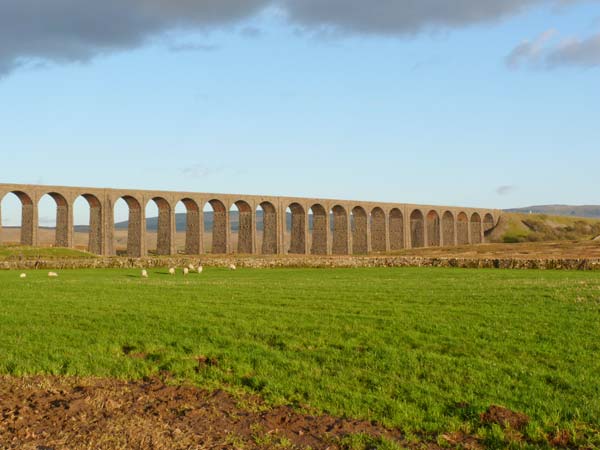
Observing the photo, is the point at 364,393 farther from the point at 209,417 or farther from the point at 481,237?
the point at 481,237

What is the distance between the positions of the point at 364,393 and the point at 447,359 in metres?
2.35

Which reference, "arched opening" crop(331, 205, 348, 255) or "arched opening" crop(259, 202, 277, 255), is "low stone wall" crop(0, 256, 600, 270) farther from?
"arched opening" crop(331, 205, 348, 255)

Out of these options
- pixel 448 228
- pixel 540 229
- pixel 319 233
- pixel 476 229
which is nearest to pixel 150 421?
pixel 319 233

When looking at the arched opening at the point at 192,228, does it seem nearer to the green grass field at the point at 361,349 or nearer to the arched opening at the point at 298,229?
the arched opening at the point at 298,229

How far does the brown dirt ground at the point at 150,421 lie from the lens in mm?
7949

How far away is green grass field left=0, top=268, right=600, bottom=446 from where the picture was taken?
30.5 ft

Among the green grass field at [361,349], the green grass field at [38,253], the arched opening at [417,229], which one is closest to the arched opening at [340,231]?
the arched opening at [417,229]

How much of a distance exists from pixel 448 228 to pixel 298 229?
38333mm

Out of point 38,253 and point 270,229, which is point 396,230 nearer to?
point 270,229

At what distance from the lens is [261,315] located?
1630 centimetres

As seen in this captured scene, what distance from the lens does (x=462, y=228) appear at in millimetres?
116500

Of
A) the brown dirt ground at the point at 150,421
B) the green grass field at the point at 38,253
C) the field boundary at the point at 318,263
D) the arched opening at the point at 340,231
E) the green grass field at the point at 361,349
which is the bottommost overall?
the brown dirt ground at the point at 150,421

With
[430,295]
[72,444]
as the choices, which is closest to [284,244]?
[430,295]

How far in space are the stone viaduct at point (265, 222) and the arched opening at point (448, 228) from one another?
0.18 meters
